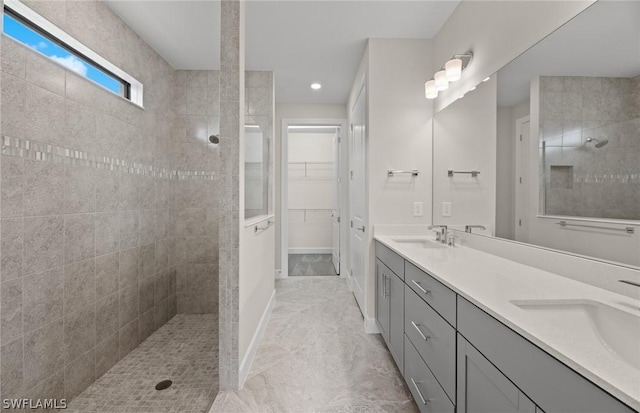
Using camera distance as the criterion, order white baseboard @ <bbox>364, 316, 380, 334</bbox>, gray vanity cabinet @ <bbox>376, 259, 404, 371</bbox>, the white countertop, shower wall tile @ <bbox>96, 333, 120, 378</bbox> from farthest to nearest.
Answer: white baseboard @ <bbox>364, 316, 380, 334</bbox> < shower wall tile @ <bbox>96, 333, 120, 378</bbox> < gray vanity cabinet @ <bbox>376, 259, 404, 371</bbox> < the white countertop

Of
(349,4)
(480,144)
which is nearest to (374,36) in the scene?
(349,4)

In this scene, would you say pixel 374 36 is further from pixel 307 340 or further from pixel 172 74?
pixel 307 340

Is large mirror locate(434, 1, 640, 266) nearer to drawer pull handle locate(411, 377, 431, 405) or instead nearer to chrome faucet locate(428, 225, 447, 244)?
chrome faucet locate(428, 225, 447, 244)

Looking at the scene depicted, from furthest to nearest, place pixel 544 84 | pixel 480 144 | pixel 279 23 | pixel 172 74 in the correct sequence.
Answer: pixel 172 74, pixel 279 23, pixel 480 144, pixel 544 84

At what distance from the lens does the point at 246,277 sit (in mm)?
1921

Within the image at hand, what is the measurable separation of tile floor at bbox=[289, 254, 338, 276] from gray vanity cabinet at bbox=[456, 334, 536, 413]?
342 cm

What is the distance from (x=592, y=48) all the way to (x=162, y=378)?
290cm

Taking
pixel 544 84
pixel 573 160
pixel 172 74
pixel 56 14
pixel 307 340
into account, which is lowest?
pixel 307 340

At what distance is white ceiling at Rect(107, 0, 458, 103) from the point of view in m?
2.08

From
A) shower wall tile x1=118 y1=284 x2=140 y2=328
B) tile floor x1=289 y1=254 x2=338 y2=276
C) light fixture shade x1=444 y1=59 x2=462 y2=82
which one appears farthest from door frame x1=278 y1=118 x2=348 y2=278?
light fixture shade x1=444 y1=59 x2=462 y2=82

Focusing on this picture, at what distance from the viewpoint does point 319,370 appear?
193cm

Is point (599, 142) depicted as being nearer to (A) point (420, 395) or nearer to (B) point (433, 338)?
(B) point (433, 338)

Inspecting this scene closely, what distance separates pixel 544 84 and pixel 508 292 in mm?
1023

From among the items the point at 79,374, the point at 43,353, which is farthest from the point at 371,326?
the point at 43,353
